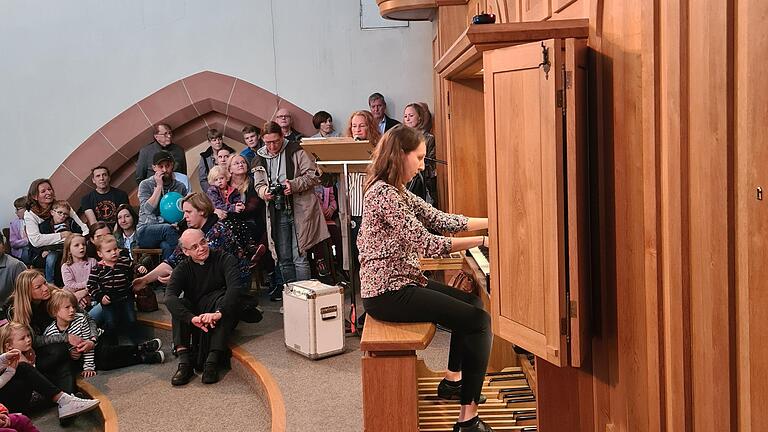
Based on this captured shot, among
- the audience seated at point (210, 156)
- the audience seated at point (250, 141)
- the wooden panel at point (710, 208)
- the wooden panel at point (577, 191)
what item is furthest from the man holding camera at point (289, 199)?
the wooden panel at point (710, 208)

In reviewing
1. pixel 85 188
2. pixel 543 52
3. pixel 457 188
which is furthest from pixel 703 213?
pixel 85 188

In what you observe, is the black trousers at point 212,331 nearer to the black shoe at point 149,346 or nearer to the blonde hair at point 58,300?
the black shoe at point 149,346

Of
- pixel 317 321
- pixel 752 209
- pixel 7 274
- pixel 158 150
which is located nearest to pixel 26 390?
pixel 7 274

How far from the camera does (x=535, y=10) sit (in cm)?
333

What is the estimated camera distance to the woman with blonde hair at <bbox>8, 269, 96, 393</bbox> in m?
5.38

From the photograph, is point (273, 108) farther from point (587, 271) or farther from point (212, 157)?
point (587, 271)

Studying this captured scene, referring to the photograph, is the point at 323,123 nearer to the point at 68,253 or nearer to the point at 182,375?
the point at 68,253

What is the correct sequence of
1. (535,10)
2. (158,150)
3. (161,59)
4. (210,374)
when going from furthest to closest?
(161,59), (158,150), (210,374), (535,10)

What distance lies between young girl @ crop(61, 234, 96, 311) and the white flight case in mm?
1593

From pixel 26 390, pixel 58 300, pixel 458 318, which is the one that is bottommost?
pixel 26 390

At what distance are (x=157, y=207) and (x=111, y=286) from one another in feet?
3.91

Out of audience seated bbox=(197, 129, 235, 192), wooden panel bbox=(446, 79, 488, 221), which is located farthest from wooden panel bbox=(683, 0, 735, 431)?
audience seated bbox=(197, 129, 235, 192)

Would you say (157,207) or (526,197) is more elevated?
(526,197)

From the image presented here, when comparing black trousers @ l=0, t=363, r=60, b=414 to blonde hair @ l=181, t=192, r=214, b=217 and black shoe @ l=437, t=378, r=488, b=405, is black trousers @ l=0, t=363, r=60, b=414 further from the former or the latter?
black shoe @ l=437, t=378, r=488, b=405
